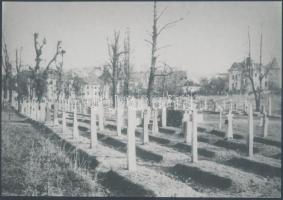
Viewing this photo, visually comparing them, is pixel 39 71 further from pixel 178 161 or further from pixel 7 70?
pixel 178 161

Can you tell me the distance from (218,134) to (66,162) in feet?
15.0

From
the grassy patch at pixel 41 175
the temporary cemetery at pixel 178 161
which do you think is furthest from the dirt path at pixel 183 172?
the grassy patch at pixel 41 175

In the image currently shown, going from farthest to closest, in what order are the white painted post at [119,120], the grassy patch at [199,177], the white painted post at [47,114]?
1. the white painted post at [47,114]
2. the white painted post at [119,120]
3. the grassy patch at [199,177]

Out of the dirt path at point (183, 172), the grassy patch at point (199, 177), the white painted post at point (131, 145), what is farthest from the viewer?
the white painted post at point (131, 145)

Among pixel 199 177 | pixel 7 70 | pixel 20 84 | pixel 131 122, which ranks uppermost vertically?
pixel 7 70

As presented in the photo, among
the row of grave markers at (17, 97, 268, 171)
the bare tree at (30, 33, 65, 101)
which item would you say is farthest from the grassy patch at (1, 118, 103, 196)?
the bare tree at (30, 33, 65, 101)

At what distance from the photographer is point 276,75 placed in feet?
20.7

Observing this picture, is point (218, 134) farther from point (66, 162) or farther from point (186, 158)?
point (66, 162)

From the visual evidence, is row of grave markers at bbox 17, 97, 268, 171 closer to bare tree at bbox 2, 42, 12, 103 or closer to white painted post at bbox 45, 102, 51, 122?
white painted post at bbox 45, 102, 51, 122

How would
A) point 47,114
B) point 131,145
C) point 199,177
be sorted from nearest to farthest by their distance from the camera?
point 199,177, point 131,145, point 47,114

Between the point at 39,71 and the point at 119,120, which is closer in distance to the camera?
the point at 39,71

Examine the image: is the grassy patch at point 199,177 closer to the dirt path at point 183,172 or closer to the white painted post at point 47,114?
the dirt path at point 183,172

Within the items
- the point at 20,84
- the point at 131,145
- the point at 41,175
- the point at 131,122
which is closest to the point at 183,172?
the point at 131,145

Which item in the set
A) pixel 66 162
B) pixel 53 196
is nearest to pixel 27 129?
pixel 66 162
